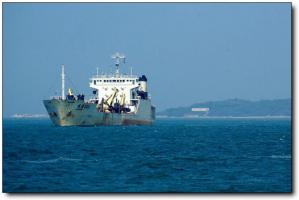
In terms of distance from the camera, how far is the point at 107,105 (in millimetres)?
43125

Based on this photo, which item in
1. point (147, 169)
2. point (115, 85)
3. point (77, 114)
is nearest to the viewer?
point (147, 169)

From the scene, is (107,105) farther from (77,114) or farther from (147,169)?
(147,169)

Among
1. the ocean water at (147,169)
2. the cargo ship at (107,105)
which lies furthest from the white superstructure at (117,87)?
the ocean water at (147,169)

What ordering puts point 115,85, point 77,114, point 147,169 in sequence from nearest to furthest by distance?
point 147,169 < point 77,114 < point 115,85

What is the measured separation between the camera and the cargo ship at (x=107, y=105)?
3809 centimetres

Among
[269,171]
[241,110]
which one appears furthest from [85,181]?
[241,110]

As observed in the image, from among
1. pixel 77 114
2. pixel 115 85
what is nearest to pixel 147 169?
pixel 77 114

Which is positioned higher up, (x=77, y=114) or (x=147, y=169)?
(x=77, y=114)

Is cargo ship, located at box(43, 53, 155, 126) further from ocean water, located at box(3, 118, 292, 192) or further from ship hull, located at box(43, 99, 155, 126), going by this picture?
ocean water, located at box(3, 118, 292, 192)

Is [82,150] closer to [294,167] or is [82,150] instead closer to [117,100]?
[294,167]

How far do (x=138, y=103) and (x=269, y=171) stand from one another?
102 feet

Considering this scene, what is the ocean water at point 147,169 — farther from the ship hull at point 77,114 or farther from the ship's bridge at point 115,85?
the ship's bridge at point 115,85

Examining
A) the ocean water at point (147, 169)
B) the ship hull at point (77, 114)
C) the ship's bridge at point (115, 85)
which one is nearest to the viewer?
the ocean water at point (147, 169)

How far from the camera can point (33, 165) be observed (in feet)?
49.6
